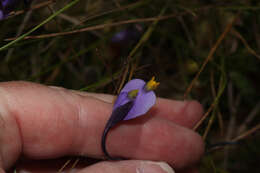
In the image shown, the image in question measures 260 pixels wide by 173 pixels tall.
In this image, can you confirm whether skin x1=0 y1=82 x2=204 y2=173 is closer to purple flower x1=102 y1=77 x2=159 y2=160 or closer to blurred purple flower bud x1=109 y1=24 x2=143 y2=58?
purple flower x1=102 y1=77 x2=159 y2=160

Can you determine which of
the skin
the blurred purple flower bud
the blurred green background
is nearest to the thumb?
the skin

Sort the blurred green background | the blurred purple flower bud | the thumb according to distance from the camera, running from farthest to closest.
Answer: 1. the blurred purple flower bud
2. the blurred green background
3. the thumb

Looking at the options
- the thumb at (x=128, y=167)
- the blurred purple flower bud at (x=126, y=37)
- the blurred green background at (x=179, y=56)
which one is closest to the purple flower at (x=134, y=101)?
the thumb at (x=128, y=167)

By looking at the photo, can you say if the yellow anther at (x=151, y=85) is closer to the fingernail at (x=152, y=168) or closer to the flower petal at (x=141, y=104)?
the flower petal at (x=141, y=104)

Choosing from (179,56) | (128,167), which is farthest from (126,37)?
(128,167)

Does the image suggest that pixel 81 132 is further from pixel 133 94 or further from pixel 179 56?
pixel 179 56

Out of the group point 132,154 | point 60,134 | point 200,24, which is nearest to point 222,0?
point 200,24

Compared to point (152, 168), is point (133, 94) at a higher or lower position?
higher
